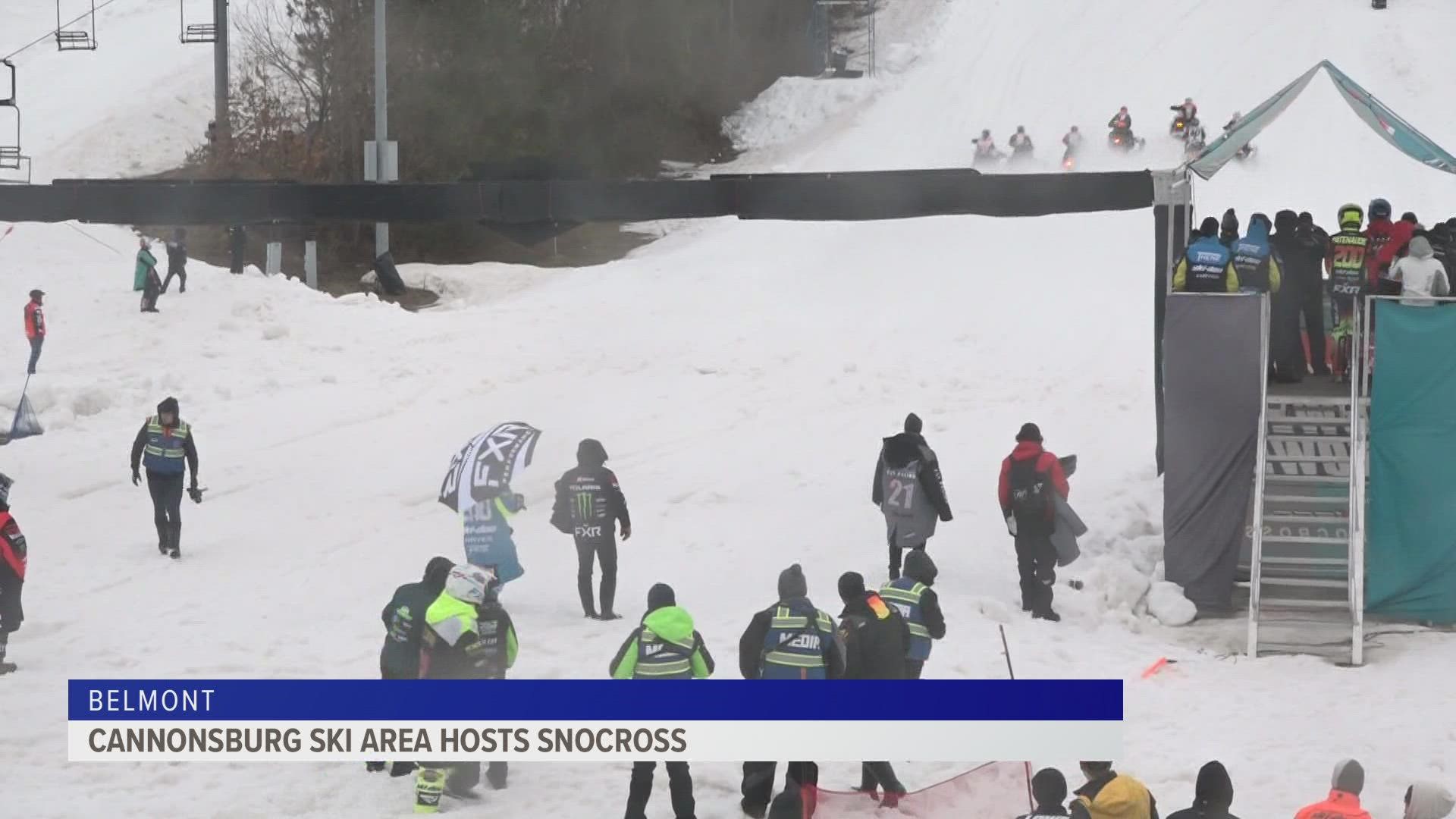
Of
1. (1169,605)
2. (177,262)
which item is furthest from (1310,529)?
(177,262)

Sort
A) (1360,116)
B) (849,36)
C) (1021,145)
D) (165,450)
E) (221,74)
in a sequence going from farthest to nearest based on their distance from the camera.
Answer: (849,36) → (1021,145) → (221,74) → (1360,116) → (165,450)

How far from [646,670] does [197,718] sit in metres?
2.81

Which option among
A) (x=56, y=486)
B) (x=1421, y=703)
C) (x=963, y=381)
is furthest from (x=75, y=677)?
(x=963, y=381)

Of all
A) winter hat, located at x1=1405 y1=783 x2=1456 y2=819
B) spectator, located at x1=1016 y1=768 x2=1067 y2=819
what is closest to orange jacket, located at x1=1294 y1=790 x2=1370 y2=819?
winter hat, located at x1=1405 y1=783 x2=1456 y2=819

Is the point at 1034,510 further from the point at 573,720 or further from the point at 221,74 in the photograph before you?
the point at 221,74

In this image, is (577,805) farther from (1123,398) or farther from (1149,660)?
(1123,398)

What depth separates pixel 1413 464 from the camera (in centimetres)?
1310

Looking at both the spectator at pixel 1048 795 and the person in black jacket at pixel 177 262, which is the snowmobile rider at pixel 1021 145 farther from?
the spectator at pixel 1048 795

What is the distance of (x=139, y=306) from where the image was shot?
23.3 meters

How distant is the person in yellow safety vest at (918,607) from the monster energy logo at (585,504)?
11.7 ft

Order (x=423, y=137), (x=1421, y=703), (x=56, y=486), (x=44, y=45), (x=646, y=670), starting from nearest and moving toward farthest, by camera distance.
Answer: (x=646, y=670), (x=1421, y=703), (x=56, y=486), (x=423, y=137), (x=44, y=45)

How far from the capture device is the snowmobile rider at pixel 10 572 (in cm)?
1095

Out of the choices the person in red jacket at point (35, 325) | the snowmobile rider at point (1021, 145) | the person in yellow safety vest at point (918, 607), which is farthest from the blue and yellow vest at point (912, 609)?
the snowmobile rider at point (1021, 145)

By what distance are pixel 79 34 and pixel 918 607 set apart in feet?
122
